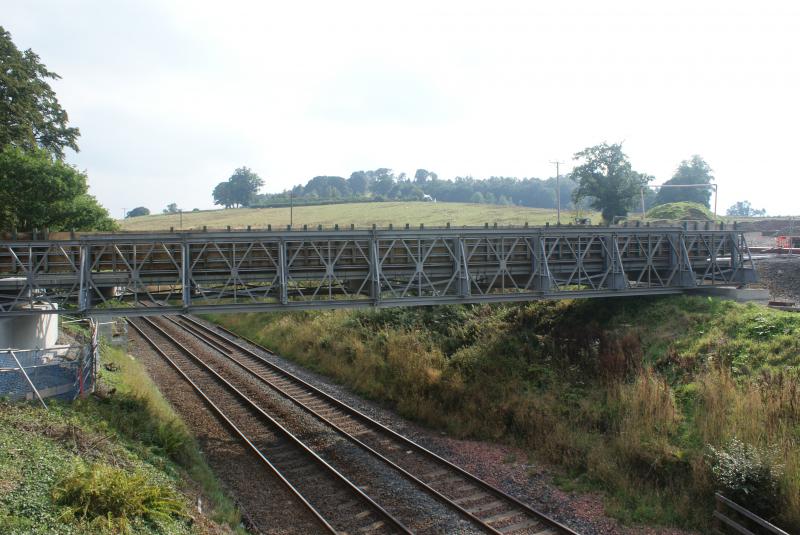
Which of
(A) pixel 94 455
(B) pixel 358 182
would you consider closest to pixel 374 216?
(A) pixel 94 455

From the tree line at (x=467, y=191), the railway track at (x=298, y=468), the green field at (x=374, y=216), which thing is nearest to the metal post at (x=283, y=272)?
the railway track at (x=298, y=468)

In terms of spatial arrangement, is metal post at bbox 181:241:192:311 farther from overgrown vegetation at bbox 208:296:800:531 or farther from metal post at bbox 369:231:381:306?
overgrown vegetation at bbox 208:296:800:531

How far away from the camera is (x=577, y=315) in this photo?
86.5 ft

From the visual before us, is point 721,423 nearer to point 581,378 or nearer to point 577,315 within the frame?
point 581,378

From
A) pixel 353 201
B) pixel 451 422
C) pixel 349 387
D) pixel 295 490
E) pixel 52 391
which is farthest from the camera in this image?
pixel 353 201

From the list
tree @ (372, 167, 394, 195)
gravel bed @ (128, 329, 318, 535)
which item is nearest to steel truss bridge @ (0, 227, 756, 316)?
gravel bed @ (128, 329, 318, 535)

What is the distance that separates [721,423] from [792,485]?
306cm

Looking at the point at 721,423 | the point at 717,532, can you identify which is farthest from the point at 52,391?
the point at 721,423

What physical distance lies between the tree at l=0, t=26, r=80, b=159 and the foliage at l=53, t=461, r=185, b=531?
108 ft

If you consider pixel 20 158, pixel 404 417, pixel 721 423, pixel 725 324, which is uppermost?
pixel 20 158

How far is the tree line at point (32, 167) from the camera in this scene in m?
32.5

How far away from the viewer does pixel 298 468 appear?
15.7m

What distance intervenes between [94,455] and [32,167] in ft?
89.0

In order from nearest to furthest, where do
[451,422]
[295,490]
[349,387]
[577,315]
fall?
[295,490], [451,422], [349,387], [577,315]
